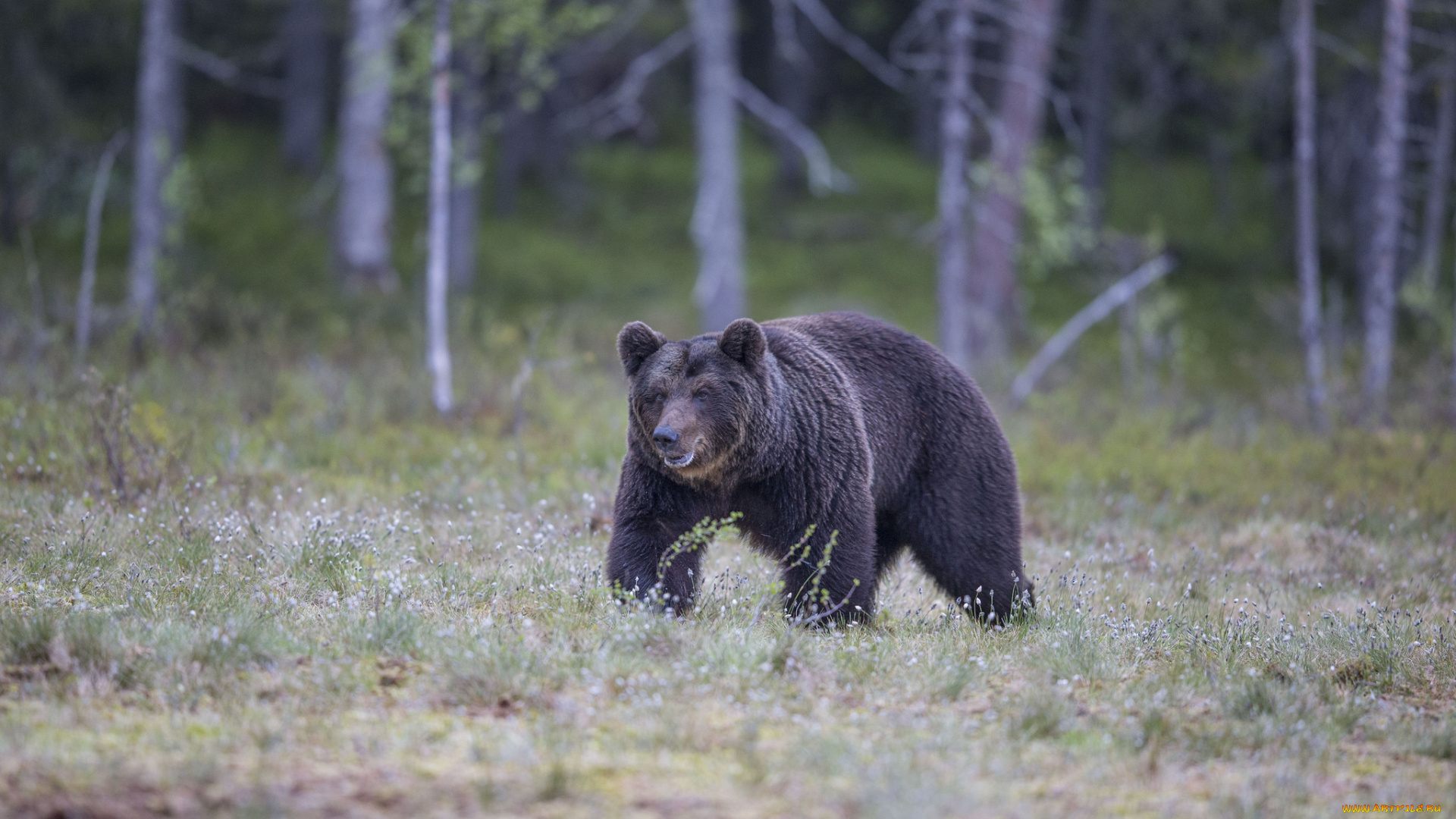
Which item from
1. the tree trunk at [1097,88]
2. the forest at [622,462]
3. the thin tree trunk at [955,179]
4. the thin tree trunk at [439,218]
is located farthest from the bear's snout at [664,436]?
the tree trunk at [1097,88]

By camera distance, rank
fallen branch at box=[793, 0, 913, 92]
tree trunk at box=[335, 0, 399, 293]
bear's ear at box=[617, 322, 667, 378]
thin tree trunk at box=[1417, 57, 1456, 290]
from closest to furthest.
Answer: bear's ear at box=[617, 322, 667, 378] → fallen branch at box=[793, 0, 913, 92] → tree trunk at box=[335, 0, 399, 293] → thin tree trunk at box=[1417, 57, 1456, 290]

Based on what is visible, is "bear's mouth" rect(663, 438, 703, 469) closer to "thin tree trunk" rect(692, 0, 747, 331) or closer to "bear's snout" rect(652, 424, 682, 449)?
"bear's snout" rect(652, 424, 682, 449)

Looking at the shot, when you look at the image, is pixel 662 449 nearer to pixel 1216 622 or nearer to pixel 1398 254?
pixel 1216 622

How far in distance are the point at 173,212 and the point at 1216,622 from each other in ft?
55.4

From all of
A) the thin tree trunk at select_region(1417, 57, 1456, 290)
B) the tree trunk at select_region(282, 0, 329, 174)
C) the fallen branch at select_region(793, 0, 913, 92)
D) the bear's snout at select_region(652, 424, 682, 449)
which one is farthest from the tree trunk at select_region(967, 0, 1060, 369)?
the tree trunk at select_region(282, 0, 329, 174)

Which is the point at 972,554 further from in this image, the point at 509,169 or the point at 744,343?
the point at 509,169

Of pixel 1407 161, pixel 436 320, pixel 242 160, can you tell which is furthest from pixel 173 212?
pixel 1407 161

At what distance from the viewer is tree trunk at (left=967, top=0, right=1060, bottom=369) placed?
1733 centimetres

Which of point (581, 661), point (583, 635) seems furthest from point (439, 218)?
point (581, 661)

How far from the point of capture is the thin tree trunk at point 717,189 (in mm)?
15180

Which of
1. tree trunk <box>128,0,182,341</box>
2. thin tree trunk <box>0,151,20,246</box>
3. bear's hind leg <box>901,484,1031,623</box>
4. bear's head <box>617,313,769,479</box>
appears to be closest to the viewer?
bear's head <box>617,313,769,479</box>

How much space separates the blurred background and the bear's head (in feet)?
13.3

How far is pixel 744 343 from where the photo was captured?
595 centimetres

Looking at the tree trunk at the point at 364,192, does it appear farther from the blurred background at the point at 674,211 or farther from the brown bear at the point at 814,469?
the brown bear at the point at 814,469
